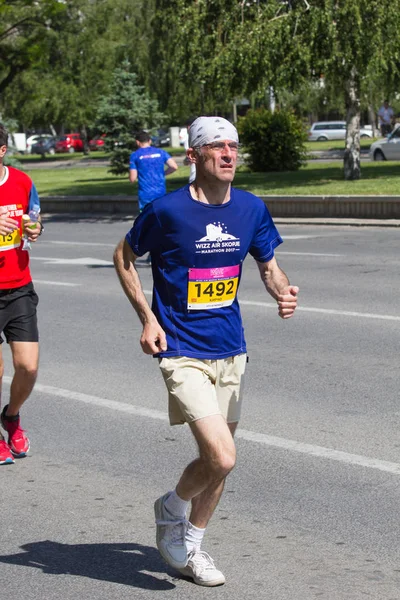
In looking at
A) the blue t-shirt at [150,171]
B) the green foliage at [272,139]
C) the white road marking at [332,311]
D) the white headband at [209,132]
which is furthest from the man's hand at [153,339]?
the green foliage at [272,139]

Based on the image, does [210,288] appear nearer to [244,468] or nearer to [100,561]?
[100,561]

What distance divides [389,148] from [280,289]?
34.3 meters

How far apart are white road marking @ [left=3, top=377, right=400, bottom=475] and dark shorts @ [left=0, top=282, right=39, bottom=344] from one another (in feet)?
4.19

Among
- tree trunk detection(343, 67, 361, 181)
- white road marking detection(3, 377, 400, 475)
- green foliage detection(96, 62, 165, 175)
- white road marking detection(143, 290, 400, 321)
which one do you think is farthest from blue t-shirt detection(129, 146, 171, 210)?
green foliage detection(96, 62, 165, 175)

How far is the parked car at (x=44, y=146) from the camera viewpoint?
242ft

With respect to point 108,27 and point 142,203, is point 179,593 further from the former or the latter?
point 108,27

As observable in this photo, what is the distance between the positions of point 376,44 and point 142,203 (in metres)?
10.7

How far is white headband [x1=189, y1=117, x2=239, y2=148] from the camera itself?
169 inches

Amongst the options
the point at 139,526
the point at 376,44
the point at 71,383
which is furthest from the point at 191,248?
the point at 376,44

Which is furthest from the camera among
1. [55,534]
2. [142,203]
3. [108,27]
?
[108,27]

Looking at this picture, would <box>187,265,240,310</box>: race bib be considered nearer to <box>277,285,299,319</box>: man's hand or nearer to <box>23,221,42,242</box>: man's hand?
<box>277,285,299,319</box>: man's hand

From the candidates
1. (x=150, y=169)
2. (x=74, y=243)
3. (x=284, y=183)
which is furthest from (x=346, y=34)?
(x=150, y=169)

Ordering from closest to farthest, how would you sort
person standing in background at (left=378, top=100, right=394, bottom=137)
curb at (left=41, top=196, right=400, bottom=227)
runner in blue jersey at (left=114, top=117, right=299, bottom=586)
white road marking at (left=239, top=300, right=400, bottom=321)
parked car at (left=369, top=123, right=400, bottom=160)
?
runner in blue jersey at (left=114, top=117, right=299, bottom=586), white road marking at (left=239, top=300, right=400, bottom=321), curb at (left=41, top=196, right=400, bottom=227), parked car at (left=369, top=123, right=400, bottom=160), person standing in background at (left=378, top=100, right=394, bottom=137)

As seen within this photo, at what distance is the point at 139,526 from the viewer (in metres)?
5.14
